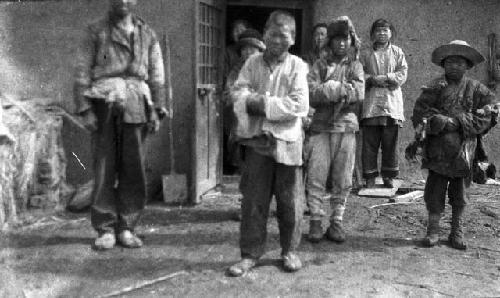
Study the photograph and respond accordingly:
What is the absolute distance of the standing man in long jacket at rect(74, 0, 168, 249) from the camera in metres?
5.49

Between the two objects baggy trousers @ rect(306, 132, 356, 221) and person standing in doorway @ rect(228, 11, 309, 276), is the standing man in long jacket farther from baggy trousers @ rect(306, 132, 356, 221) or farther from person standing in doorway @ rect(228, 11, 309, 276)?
baggy trousers @ rect(306, 132, 356, 221)

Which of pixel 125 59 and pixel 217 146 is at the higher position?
pixel 125 59

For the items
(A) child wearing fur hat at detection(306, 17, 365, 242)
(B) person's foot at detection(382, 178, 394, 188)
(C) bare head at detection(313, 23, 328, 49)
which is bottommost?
(B) person's foot at detection(382, 178, 394, 188)

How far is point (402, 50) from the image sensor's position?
8875 mm

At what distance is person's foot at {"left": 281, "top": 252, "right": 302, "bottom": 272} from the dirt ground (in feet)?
0.17

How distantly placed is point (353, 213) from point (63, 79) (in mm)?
4338

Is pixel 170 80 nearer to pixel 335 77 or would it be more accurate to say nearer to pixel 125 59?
pixel 125 59

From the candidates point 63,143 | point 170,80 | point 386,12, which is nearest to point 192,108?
point 170,80

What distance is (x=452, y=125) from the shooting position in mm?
5520

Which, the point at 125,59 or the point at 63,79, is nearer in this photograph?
the point at 125,59

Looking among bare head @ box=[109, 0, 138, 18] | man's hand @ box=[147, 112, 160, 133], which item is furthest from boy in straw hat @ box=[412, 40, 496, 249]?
bare head @ box=[109, 0, 138, 18]

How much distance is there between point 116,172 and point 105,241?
682mm

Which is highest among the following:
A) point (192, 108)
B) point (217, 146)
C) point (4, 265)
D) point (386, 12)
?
point (386, 12)

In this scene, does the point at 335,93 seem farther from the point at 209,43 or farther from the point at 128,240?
the point at 209,43
